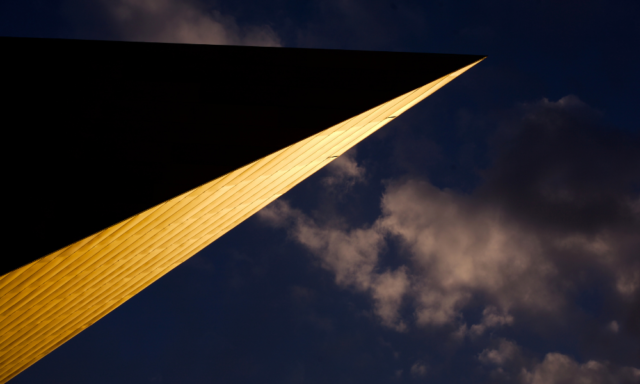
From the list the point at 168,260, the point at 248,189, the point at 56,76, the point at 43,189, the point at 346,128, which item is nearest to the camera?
the point at 43,189

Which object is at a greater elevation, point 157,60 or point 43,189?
point 157,60

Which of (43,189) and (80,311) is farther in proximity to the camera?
(80,311)

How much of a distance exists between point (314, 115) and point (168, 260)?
6.52 m

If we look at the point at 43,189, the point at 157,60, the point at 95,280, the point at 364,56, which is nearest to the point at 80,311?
the point at 95,280

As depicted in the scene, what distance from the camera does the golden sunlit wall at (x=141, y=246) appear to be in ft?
21.4

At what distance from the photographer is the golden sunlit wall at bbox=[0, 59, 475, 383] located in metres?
6.52

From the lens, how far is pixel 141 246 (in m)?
7.55

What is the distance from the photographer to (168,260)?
369 inches

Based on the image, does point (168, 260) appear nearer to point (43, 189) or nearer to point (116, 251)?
point (116, 251)

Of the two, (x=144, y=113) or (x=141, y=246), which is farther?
(x=141, y=246)

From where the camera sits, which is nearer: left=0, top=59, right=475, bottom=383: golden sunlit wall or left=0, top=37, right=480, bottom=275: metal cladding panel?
left=0, top=37, right=480, bottom=275: metal cladding panel

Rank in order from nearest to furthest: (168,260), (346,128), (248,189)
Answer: (346,128) → (248,189) → (168,260)

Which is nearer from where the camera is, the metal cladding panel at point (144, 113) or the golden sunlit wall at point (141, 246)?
the metal cladding panel at point (144, 113)

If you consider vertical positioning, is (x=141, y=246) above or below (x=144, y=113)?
below
